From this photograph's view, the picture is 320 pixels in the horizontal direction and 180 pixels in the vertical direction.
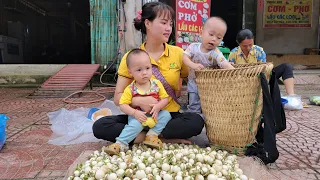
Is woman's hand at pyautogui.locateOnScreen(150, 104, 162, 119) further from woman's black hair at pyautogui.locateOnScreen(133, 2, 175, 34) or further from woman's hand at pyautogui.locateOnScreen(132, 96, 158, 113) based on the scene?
woman's black hair at pyautogui.locateOnScreen(133, 2, 175, 34)

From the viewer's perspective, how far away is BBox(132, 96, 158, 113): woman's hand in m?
2.19

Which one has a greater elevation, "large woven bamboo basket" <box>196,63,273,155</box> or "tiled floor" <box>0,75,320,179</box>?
"large woven bamboo basket" <box>196,63,273,155</box>

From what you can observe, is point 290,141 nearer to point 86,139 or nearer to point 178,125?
point 178,125

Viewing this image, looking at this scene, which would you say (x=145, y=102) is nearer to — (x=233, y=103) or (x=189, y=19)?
(x=233, y=103)

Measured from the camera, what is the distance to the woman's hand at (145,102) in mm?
2189

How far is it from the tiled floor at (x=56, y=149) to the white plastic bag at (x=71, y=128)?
0.09 meters

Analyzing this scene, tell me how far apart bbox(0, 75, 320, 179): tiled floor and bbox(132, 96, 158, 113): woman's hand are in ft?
1.97

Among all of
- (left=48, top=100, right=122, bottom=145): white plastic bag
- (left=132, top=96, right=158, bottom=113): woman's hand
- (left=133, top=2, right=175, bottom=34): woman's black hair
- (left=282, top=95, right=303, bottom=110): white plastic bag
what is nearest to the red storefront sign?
(left=282, top=95, right=303, bottom=110): white plastic bag

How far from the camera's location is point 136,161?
5.75ft

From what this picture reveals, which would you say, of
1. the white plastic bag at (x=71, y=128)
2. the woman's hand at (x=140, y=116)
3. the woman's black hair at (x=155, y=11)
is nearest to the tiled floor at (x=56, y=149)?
the white plastic bag at (x=71, y=128)

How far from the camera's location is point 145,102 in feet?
7.20

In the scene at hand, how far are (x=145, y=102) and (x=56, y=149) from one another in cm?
92

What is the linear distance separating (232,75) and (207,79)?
20 centimetres

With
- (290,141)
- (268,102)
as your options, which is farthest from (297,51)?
(268,102)
